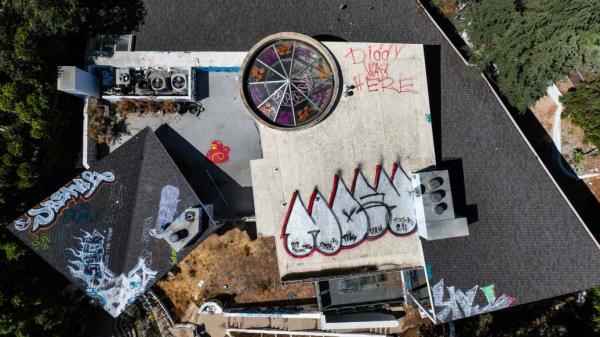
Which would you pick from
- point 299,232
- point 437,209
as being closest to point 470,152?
point 437,209

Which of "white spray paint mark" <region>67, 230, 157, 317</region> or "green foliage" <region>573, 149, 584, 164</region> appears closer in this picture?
"white spray paint mark" <region>67, 230, 157, 317</region>

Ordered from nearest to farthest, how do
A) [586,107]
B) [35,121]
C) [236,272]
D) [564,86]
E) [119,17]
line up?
[35,121] < [119,17] < [586,107] < [564,86] < [236,272]

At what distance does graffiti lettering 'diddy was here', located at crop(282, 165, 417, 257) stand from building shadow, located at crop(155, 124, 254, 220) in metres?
6.85

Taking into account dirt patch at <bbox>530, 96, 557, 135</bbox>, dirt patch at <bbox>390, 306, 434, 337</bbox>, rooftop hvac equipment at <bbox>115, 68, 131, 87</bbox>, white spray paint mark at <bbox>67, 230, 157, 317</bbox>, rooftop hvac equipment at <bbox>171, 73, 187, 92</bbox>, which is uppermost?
rooftop hvac equipment at <bbox>115, 68, 131, 87</bbox>

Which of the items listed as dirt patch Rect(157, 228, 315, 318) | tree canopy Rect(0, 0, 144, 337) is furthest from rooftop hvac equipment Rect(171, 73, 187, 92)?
dirt patch Rect(157, 228, 315, 318)

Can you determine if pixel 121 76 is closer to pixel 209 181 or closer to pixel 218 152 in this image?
pixel 218 152

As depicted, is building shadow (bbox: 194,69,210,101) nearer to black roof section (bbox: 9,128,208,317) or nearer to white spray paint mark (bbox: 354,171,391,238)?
black roof section (bbox: 9,128,208,317)

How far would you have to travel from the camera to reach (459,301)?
26.5 meters

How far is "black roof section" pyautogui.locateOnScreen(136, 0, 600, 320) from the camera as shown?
2680 cm

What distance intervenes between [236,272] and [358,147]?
17.2 metres

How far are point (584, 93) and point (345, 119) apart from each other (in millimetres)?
21685

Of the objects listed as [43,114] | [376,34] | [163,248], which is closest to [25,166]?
[43,114]

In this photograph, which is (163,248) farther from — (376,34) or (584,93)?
(584,93)

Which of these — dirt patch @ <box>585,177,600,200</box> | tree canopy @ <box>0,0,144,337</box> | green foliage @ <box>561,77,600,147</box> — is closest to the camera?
tree canopy @ <box>0,0,144,337</box>
